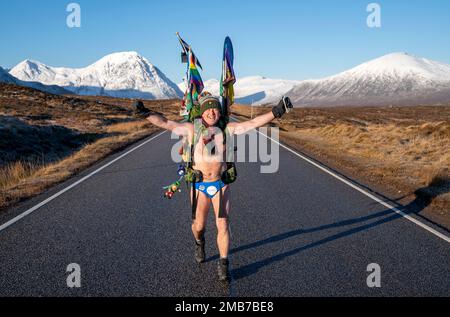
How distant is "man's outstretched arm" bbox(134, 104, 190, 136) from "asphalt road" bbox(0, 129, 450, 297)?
151cm

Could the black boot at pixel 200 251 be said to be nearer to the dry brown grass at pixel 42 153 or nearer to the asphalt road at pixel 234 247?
the asphalt road at pixel 234 247

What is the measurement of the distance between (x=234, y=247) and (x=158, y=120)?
1.96 m

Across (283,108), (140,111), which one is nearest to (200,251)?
(140,111)

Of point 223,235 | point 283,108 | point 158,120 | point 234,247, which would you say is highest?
point 283,108

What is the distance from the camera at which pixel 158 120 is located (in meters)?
4.42

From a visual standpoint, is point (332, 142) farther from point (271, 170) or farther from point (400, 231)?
point (400, 231)

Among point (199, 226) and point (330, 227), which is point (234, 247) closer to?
point (199, 226)

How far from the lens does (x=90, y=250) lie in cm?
517

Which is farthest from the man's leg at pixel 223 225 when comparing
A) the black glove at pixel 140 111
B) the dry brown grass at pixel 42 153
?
the dry brown grass at pixel 42 153

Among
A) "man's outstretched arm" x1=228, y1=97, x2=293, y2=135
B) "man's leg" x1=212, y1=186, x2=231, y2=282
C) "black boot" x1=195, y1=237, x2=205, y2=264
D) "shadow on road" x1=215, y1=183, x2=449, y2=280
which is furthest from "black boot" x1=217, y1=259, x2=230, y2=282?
"man's outstretched arm" x1=228, y1=97, x2=293, y2=135

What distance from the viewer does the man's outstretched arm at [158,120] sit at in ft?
14.3

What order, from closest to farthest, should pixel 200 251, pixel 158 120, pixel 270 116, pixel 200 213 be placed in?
pixel 270 116 < pixel 158 120 < pixel 200 213 < pixel 200 251

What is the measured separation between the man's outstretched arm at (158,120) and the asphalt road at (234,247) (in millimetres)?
1513
